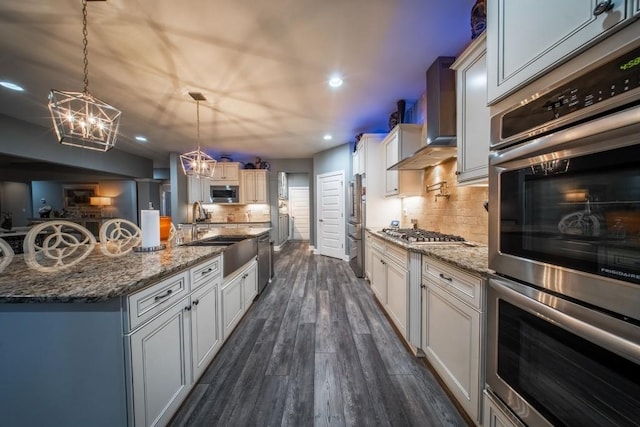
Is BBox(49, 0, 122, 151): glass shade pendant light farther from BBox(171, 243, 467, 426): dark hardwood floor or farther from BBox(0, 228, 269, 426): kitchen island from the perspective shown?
BBox(171, 243, 467, 426): dark hardwood floor

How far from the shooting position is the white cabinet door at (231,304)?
1.98m

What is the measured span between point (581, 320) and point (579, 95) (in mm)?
650

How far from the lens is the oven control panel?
1.85 ft

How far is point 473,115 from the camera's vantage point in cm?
153

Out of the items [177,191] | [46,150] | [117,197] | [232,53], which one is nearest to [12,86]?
[46,150]

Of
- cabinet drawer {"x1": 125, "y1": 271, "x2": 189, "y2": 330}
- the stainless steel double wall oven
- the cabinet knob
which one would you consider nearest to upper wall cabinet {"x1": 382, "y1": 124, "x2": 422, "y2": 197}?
the stainless steel double wall oven

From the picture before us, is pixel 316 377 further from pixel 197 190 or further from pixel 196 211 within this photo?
pixel 197 190

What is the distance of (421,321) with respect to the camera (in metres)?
1.79

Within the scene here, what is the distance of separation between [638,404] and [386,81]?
290cm

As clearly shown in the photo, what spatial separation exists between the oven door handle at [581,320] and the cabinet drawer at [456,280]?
0.26m

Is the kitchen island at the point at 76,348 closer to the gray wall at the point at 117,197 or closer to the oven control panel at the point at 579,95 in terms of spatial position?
the oven control panel at the point at 579,95

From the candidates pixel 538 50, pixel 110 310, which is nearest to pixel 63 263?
pixel 110 310

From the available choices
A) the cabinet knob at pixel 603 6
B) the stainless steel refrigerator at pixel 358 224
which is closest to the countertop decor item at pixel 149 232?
the cabinet knob at pixel 603 6

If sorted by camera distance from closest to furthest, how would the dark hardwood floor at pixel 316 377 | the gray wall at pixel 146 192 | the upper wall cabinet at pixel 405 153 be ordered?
1. the dark hardwood floor at pixel 316 377
2. the upper wall cabinet at pixel 405 153
3. the gray wall at pixel 146 192
